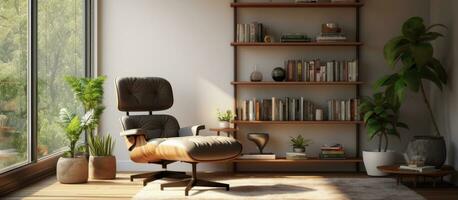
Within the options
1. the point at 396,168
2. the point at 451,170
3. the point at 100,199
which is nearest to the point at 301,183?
the point at 396,168

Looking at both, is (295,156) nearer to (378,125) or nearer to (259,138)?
(259,138)

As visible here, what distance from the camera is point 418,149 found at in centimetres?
601

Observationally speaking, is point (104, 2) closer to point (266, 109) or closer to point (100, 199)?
point (266, 109)

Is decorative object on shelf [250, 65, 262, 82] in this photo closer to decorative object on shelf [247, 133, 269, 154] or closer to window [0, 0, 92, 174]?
decorative object on shelf [247, 133, 269, 154]

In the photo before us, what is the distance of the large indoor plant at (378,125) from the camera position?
21.4ft

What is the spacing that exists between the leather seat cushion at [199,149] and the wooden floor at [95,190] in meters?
0.48

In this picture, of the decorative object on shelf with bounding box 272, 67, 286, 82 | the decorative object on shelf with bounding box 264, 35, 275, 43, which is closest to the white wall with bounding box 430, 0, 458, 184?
the decorative object on shelf with bounding box 272, 67, 286, 82

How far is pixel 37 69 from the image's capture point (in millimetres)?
5848

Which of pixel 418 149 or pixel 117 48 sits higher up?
pixel 117 48

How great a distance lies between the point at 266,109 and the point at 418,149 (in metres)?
1.67

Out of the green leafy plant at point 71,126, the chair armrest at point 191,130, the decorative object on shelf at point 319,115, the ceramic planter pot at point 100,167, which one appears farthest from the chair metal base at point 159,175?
the decorative object on shelf at point 319,115

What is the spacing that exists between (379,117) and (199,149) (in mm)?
2233

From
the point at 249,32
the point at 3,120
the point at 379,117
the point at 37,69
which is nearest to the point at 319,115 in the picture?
the point at 379,117

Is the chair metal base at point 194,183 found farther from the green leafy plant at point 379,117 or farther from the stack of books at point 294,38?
the stack of books at point 294,38
